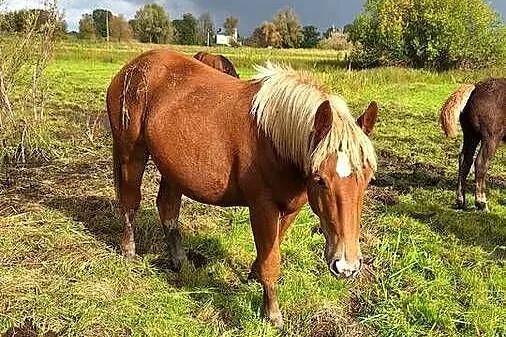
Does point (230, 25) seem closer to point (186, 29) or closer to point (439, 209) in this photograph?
point (186, 29)

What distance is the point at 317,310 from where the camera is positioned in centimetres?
390

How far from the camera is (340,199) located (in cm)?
293

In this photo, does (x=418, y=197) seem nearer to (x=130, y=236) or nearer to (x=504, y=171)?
(x=504, y=171)

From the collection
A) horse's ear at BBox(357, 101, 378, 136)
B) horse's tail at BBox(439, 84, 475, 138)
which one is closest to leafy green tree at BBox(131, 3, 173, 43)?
horse's tail at BBox(439, 84, 475, 138)

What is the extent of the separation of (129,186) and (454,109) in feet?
13.5

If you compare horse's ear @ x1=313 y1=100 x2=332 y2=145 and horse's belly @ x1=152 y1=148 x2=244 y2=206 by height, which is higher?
horse's ear @ x1=313 y1=100 x2=332 y2=145

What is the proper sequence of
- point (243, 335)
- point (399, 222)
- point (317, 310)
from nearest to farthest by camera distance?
point (243, 335), point (317, 310), point (399, 222)

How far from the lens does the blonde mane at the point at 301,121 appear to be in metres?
2.95

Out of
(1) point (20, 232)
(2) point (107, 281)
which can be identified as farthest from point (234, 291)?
(1) point (20, 232)

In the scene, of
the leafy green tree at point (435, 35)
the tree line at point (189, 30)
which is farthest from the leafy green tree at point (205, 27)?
the leafy green tree at point (435, 35)

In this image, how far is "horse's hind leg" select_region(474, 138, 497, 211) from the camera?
21.7 feet

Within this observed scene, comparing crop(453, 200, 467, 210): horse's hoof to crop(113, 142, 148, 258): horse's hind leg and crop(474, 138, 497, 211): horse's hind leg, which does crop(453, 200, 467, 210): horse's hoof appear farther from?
crop(113, 142, 148, 258): horse's hind leg

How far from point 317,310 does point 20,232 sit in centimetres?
255

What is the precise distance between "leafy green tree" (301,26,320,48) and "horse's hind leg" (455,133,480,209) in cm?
7068
